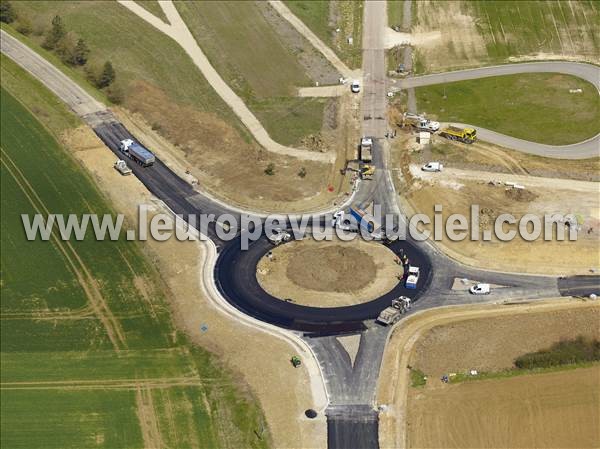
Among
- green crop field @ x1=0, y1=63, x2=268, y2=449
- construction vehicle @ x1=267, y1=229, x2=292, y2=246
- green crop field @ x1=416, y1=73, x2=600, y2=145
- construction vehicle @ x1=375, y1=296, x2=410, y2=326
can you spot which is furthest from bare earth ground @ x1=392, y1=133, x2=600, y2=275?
→ green crop field @ x1=0, y1=63, x2=268, y2=449

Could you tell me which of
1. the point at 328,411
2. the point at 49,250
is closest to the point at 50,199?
the point at 49,250

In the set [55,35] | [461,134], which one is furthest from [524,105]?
[55,35]

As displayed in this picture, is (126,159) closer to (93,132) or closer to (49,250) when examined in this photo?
(93,132)

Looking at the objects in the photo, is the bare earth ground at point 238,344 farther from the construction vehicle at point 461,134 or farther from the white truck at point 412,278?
the construction vehicle at point 461,134

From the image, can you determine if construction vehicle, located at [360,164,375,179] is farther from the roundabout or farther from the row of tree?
the row of tree

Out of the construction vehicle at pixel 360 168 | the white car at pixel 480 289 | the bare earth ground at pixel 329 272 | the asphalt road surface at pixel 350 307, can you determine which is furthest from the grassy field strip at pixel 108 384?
the construction vehicle at pixel 360 168

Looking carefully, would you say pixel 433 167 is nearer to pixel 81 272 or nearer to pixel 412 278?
pixel 412 278
